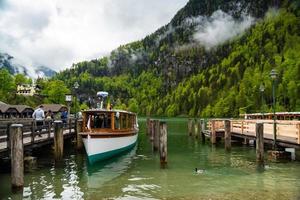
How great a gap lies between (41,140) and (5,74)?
10324cm

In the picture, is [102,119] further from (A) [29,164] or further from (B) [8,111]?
(B) [8,111]

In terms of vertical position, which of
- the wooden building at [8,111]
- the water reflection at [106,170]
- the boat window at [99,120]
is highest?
the wooden building at [8,111]

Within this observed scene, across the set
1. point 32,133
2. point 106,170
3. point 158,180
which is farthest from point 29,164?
point 158,180

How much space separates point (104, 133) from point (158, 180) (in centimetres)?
803

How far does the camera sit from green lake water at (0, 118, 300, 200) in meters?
17.6

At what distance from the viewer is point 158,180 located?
21125 millimetres

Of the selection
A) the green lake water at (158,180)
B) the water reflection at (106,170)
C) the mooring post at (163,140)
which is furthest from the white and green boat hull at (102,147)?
the mooring post at (163,140)

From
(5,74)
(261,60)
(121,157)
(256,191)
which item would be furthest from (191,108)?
(256,191)

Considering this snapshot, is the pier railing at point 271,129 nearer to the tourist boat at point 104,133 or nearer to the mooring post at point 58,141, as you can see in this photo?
the tourist boat at point 104,133

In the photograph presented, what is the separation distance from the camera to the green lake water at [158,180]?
17.6m

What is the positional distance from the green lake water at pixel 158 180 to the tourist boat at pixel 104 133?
906 mm

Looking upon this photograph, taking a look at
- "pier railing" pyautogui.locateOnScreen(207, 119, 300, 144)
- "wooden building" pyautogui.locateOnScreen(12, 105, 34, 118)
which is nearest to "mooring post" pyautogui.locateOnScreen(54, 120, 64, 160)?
"pier railing" pyautogui.locateOnScreen(207, 119, 300, 144)

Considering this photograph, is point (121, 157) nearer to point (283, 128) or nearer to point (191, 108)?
point (283, 128)

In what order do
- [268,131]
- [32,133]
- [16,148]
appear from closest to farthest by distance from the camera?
1. [16,148]
2. [32,133]
3. [268,131]
